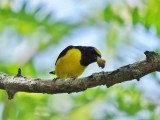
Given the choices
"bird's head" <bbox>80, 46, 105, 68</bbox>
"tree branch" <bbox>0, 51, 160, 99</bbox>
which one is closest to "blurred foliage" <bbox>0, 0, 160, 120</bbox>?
"bird's head" <bbox>80, 46, 105, 68</bbox>

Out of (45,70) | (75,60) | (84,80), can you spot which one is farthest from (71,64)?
(45,70)

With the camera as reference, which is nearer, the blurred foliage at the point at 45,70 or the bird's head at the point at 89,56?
the bird's head at the point at 89,56

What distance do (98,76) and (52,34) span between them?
2.60 meters

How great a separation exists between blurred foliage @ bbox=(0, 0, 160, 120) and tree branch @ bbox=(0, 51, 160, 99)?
4.05 feet

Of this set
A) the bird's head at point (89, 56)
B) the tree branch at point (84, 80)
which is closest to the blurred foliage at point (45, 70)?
the bird's head at point (89, 56)

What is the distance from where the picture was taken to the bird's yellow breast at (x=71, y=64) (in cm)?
302

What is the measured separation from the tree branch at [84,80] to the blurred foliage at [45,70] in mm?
1234

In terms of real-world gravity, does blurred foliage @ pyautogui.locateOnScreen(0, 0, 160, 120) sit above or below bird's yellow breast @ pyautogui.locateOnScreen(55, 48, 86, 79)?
above

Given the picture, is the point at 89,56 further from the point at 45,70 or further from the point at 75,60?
the point at 45,70

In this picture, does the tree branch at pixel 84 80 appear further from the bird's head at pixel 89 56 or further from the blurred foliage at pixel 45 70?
the blurred foliage at pixel 45 70

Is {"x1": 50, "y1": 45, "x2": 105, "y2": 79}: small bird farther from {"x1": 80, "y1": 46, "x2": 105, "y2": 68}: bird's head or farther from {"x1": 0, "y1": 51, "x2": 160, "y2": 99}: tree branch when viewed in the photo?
{"x1": 0, "y1": 51, "x2": 160, "y2": 99}: tree branch

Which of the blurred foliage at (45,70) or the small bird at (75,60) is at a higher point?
the blurred foliage at (45,70)

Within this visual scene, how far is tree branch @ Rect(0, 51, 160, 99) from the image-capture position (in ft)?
7.08

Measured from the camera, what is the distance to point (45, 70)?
5145mm
